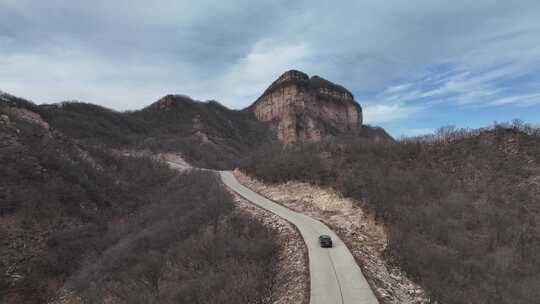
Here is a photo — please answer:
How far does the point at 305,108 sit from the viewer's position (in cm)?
8525

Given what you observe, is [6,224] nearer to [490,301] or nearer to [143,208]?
[143,208]

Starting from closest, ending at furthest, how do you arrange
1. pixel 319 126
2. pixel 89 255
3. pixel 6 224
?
pixel 6 224 < pixel 89 255 < pixel 319 126

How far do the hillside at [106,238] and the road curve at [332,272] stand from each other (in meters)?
1.88

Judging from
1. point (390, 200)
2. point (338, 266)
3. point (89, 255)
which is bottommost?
point (89, 255)

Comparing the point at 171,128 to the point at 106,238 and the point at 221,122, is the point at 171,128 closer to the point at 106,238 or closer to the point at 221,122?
the point at 221,122

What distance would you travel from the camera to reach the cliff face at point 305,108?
83188 millimetres

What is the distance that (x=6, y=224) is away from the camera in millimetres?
16953

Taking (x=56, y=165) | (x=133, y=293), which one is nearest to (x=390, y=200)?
(x=133, y=293)

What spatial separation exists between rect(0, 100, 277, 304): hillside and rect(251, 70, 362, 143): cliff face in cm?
5678

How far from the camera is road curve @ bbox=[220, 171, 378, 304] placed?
9.59 metres

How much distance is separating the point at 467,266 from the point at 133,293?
52.2 ft

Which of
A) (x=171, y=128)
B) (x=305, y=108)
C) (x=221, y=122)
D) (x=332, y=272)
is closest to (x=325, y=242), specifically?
(x=332, y=272)

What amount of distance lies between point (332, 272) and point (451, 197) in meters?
15.2

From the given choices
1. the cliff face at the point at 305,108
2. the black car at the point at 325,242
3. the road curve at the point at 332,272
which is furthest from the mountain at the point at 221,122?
the black car at the point at 325,242
